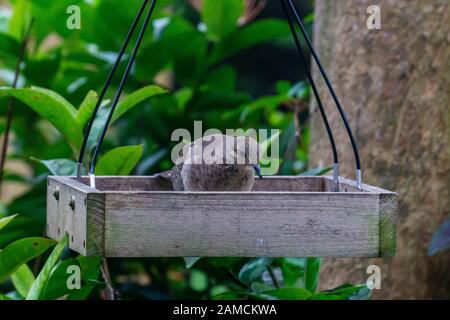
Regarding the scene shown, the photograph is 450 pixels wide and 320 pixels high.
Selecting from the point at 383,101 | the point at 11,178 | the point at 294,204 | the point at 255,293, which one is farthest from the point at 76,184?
the point at 11,178

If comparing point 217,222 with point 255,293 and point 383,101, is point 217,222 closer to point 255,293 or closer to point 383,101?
point 255,293

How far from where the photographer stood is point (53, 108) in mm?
2217

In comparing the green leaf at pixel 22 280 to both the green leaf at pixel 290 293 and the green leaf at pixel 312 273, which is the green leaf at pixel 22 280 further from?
the green leaf at pixel 312 273

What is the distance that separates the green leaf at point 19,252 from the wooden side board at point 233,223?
0.29m

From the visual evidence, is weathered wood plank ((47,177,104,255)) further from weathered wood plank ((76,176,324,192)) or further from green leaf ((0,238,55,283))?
weathered wood plank ((76,176,324,192))

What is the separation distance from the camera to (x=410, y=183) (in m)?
2.68

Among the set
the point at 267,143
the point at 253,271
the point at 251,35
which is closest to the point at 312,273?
the point at 253,271

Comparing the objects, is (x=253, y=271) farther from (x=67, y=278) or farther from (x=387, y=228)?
(x=387, y=228)

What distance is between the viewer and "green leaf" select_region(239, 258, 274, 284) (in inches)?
89.9

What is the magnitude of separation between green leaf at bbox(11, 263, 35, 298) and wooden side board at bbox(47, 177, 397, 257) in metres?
0.58

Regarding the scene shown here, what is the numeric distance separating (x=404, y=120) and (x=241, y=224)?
121cm

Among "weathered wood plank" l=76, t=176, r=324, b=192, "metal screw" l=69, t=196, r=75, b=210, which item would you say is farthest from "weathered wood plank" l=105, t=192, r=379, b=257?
"weathered wood plank" l=76, t=176, r=324, b=192

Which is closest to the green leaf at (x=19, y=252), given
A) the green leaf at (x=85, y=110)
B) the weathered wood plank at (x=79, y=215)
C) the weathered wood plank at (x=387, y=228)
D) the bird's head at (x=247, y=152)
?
the weathered wood plank at (x=79, y=215)

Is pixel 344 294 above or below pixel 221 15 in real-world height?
below
